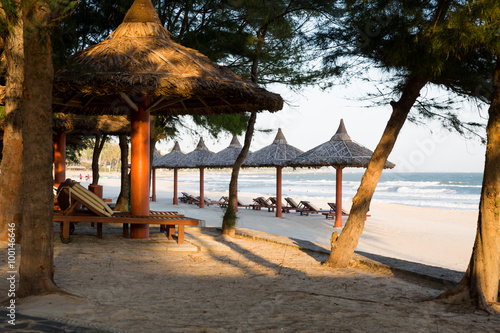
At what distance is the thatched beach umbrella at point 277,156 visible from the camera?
727 inches

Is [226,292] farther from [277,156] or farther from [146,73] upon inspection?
[277,156]

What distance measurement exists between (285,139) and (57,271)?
52.3 feet

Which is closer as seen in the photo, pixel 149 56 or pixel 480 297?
pixel 480 297

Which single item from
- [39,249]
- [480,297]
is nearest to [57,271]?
[39,249]

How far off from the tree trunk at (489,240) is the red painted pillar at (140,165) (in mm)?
4560

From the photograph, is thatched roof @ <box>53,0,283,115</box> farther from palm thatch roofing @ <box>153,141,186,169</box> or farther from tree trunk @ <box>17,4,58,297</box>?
palm thatch roofing @ <box>153,141,186,169</box>

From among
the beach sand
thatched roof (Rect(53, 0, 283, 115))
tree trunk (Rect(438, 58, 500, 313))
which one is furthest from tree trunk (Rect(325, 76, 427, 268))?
thatched roof (Rect(53, 0, 283, 115))

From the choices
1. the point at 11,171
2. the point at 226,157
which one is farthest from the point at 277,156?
the point at 11,171

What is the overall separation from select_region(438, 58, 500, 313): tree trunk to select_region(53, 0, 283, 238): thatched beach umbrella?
335 centimetres

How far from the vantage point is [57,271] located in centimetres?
486

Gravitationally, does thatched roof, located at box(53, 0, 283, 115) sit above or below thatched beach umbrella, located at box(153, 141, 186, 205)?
above

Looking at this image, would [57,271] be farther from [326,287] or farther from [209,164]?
[209,164]

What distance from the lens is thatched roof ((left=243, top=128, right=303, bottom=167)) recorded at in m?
18.7

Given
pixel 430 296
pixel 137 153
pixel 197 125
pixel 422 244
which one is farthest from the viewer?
pixel 197 125
